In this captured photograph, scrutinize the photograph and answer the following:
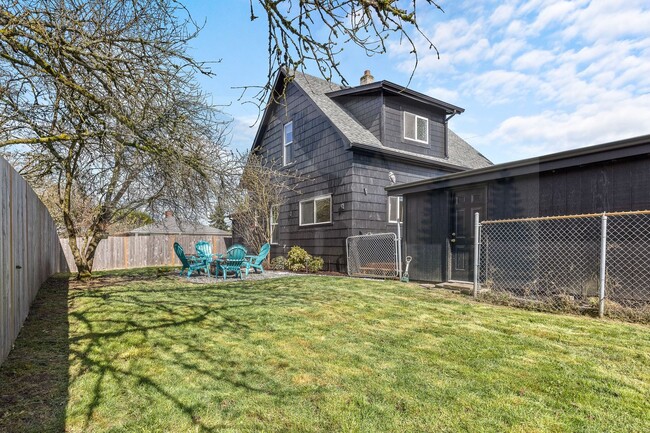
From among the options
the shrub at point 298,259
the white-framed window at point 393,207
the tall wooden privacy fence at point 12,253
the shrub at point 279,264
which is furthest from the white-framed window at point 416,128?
the tall wooden privacy fence at point 12,253

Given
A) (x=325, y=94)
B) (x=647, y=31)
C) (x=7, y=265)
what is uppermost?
(x=325, y=94)

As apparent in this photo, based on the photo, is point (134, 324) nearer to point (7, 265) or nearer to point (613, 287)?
point (7, 265)

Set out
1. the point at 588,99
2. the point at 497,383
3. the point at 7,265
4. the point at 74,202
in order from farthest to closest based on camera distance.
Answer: the point at 588,99 < the point at 74,202 < the point at 7,265 < the point at 497,383

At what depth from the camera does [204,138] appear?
5.72 metres

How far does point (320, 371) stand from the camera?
3.02 meters

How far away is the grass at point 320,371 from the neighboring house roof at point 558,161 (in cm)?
271

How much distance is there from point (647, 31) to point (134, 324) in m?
10.1

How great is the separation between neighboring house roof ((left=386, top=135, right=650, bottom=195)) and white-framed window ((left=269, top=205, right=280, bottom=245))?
7.26 meters

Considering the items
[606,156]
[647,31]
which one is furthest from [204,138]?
[647,31]

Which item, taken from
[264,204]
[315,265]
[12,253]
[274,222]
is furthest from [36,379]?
[274,222]

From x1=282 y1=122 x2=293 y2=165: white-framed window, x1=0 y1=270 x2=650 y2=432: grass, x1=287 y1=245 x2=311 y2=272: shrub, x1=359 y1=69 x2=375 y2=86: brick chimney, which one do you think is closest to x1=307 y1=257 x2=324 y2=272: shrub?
x1=287 y1=245 x2=311 y2=272: shrub

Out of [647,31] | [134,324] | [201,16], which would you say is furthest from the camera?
[647,31]

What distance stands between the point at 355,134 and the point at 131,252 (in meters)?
12.3

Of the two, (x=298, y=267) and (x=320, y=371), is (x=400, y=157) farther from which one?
(x=320, y=371)
